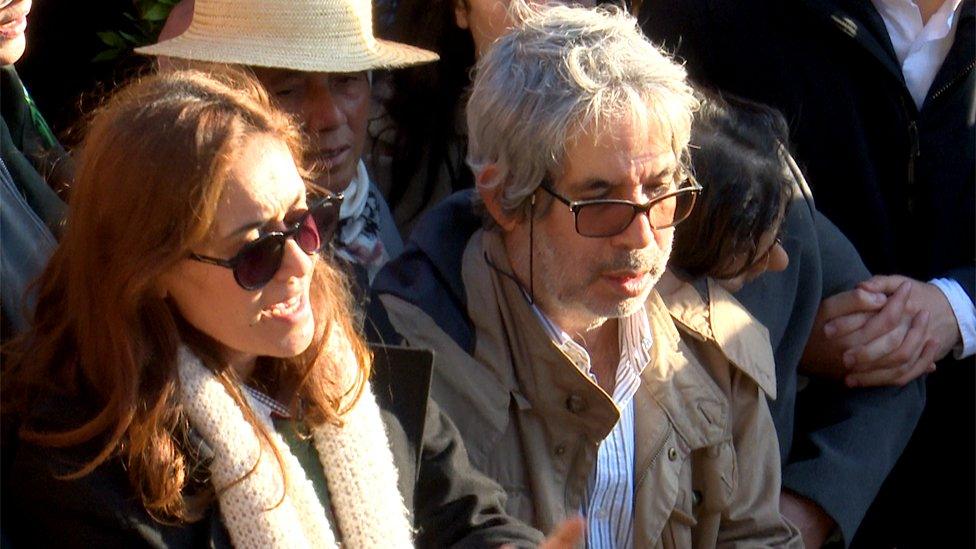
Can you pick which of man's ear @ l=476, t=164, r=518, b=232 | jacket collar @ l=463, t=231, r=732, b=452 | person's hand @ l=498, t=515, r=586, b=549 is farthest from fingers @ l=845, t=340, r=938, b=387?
person's hand @ l=498, t=515, r=586, b=549

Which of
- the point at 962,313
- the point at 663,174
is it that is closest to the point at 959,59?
the point at 962,313

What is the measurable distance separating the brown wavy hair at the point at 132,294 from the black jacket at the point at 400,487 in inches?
1.1

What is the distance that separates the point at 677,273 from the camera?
304 centimetres

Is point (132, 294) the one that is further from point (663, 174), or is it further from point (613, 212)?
point (663, 174)

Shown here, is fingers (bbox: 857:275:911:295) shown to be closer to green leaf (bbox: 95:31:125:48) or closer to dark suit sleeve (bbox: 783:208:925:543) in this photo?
dark suit sleeve (bbox: 783:208:925:543)

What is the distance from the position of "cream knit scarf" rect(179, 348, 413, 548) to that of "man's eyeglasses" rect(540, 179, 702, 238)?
22.2 inches

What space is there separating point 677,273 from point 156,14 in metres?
1.52

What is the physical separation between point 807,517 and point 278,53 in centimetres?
158

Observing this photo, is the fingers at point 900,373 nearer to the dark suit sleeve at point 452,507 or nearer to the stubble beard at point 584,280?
the stubble beard at point 584,280

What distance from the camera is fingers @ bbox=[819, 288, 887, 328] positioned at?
3.34 m

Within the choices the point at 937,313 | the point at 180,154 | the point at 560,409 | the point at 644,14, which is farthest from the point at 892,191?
the point at 180,154

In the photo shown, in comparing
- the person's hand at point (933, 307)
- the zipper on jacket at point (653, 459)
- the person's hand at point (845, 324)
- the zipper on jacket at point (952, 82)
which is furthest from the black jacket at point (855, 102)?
the zipper on jacket at point (653, 459)

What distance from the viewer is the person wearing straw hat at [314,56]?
3.11 m

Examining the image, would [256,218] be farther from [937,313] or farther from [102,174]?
[937,313]
